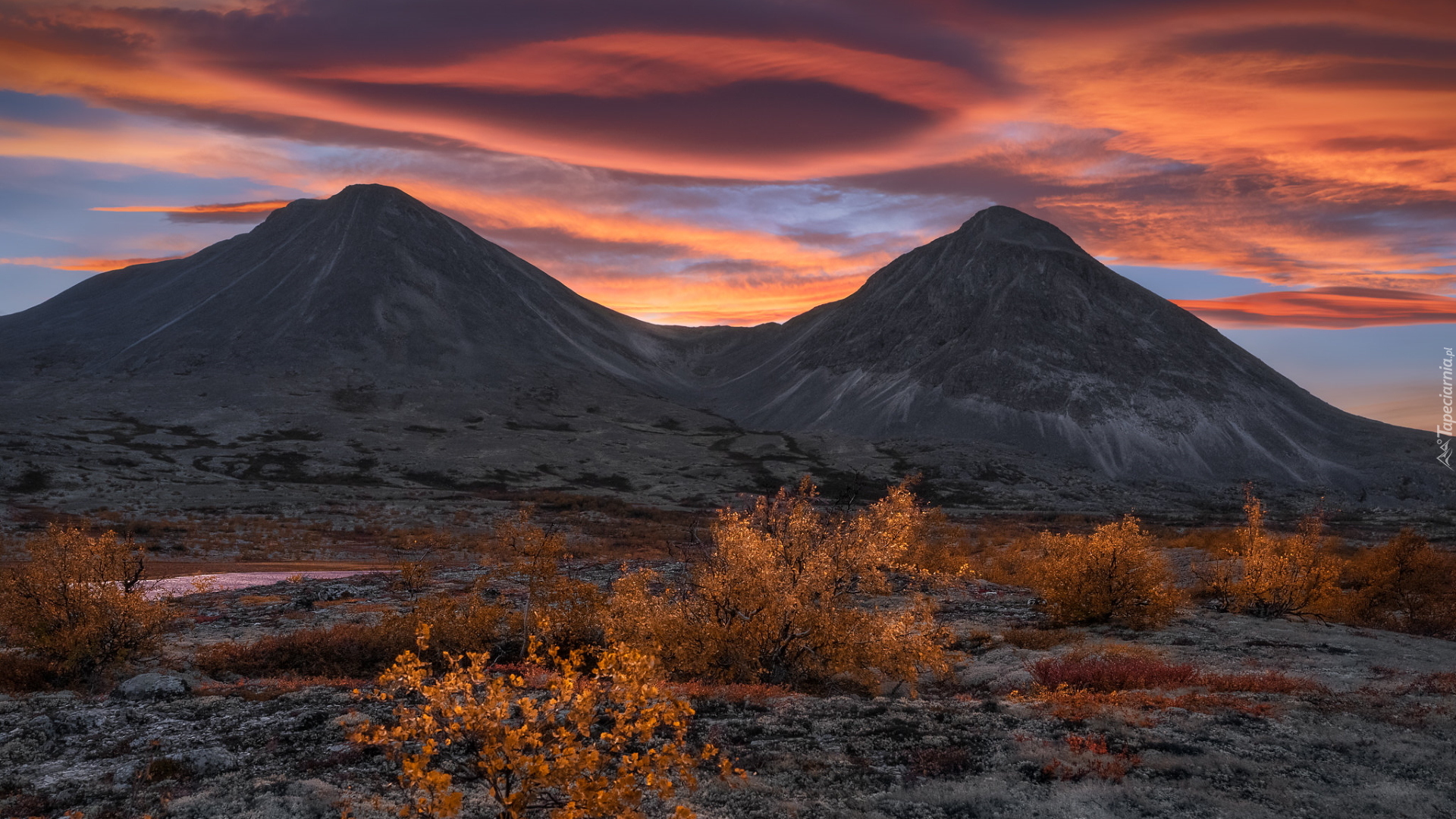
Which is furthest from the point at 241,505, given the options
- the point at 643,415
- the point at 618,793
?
the point at 643,415

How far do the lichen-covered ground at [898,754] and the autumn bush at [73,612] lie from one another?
2.24 meters

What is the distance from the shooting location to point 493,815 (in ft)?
32.0

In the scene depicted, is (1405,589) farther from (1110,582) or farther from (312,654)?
(312,654)

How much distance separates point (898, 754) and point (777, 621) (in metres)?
4.70

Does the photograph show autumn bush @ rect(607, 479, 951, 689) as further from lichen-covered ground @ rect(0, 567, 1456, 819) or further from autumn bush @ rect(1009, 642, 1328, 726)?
autumn bush @ rect(1009, 642, 1328, 726)

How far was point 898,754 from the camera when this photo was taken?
11.8 meters

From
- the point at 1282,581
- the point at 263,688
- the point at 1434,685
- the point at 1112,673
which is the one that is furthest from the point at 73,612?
the point at 1282,581

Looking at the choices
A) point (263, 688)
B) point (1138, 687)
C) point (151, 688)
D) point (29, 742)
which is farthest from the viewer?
point (1138, 687)

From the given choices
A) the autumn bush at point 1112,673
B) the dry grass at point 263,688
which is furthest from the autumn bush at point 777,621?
the dry grass at point 263,688

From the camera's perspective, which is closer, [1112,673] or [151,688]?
[151,688]

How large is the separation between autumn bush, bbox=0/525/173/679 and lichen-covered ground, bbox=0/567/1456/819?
2.24m

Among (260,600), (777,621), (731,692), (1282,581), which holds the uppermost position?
(777,621)

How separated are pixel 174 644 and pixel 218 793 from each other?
41.6 ft

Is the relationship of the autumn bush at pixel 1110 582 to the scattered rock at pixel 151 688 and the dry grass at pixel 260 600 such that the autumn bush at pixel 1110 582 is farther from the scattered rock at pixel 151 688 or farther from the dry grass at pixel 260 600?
the dry grass at pixel 260 600
